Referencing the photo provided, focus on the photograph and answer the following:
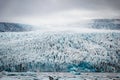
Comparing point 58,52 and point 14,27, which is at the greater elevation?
point 14,27

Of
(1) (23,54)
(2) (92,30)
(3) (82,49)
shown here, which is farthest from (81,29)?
(1) (23,54)

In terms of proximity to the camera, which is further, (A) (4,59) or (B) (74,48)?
(B) (74,48)

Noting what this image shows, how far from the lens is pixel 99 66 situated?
54.6 ft

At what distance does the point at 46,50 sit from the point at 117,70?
248 inches

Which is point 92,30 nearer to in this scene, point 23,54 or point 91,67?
point 91,67

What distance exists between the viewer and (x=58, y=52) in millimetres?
18766

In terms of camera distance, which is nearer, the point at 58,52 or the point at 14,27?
the point at 14,27

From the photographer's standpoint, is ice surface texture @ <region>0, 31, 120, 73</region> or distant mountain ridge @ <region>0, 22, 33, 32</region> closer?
ice surface texture @ <region>0, 31, 120, 73</region>

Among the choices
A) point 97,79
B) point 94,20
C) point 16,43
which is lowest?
point 97,79

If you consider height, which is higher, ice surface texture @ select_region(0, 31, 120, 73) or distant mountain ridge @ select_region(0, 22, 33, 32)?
distant mountain ridge @ select_region(0, 22, 33, 32)

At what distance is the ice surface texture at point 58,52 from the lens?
15461mm

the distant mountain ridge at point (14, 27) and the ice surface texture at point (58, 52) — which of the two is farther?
the distant mountain ridge at point (14, 27)

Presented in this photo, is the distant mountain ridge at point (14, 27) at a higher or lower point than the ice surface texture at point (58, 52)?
higher

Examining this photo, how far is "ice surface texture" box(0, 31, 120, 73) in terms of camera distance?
609 inches
